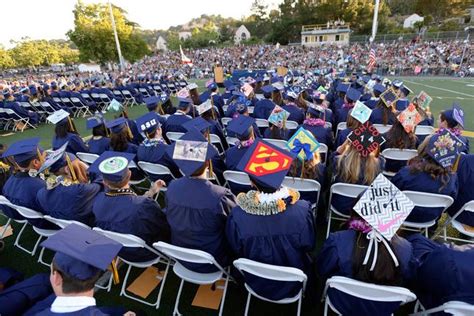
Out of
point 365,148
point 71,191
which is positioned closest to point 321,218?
point 365,148

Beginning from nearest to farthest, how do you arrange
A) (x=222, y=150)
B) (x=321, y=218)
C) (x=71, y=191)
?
(x=71, y=191) → (x=321, y=218) → (x=222, y=150)

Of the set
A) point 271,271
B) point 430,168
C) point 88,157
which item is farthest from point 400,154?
point 88,157

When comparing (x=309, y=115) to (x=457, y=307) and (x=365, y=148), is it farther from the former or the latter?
(x=457, y=307)

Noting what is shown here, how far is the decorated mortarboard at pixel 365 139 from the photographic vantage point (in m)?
2.93

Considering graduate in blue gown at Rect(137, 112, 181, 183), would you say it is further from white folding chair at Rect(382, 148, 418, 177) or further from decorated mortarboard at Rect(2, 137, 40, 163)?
white folding chair at Rect(382, 148, 418, 177)

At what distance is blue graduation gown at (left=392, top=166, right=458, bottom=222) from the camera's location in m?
2.70

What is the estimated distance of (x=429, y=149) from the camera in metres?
2.71

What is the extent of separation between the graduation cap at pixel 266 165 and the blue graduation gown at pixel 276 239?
0.89 ft

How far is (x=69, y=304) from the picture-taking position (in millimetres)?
1380

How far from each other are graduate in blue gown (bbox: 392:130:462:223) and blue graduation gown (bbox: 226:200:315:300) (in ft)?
4.75

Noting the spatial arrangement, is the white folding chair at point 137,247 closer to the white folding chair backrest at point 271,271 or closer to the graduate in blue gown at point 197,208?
the graduate in blue gown at point 197,208

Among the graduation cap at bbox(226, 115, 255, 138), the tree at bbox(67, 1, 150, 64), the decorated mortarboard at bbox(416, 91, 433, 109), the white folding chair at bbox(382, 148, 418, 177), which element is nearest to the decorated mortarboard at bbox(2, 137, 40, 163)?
the graduation cap at bbox(226, 115, 255, 138)

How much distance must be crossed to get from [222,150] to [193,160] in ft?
10.4

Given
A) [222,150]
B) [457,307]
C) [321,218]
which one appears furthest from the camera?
[222,150]
